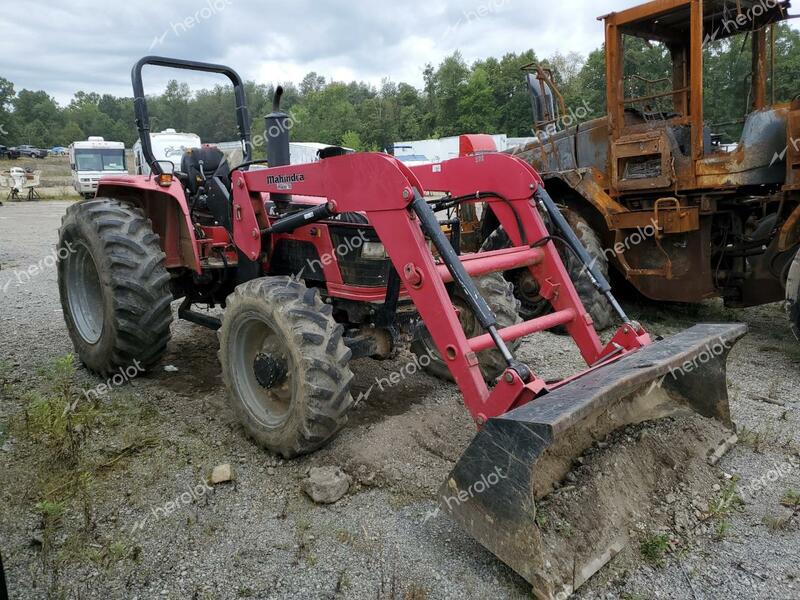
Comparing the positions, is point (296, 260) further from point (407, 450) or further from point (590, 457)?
point (590, 457)

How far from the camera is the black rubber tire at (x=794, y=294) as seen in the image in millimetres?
4547

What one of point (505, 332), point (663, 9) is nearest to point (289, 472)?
point (505, 332)

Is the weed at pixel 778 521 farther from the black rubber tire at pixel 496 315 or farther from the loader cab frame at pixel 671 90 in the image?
the loader cab frame at pixel 671 90

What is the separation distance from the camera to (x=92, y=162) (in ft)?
78.2

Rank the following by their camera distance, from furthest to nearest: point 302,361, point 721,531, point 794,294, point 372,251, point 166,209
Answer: point 166,209 → point 794,294 → point 372,251 → point 302,361 → point 721,531

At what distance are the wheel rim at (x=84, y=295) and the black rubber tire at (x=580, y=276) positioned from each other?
354 centimetres

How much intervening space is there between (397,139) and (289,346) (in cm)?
4978

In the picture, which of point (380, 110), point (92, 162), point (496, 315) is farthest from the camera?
point (380, 110)

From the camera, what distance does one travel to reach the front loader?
2.44 metres

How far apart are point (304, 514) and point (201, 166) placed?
3.10 m

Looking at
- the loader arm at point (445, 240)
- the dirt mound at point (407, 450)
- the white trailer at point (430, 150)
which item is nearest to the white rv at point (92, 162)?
the white trailer at point (430, 150)

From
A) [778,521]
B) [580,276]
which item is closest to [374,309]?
[778,521]

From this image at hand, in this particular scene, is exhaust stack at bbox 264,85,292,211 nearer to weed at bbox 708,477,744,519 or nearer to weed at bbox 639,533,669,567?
weed at bbox 639,533,669,567

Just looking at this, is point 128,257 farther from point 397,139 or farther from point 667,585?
point 397,139
